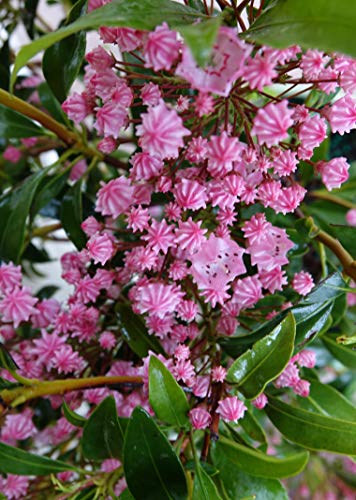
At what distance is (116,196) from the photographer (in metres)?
0.56

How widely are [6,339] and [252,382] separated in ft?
1.23

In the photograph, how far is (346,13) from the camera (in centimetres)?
38

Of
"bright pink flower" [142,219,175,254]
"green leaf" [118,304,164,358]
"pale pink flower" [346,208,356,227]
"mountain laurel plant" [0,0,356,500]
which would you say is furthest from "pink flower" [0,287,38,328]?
"pale pink flower" [346,208,356,227]

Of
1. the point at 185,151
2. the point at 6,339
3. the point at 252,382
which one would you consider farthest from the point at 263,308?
the point at 6,339

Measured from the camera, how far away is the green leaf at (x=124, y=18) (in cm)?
41

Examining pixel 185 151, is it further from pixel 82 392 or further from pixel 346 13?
pixel 82 392

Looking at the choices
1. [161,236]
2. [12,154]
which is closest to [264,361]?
[161,236]

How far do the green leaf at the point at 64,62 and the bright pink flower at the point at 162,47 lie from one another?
218mm

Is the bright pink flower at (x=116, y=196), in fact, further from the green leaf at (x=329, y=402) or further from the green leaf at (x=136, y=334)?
the green leaf at (x=329, y=402)

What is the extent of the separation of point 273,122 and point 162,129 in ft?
0.29

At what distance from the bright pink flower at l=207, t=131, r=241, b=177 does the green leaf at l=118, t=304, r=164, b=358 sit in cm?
24

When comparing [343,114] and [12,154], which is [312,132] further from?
[12,154]

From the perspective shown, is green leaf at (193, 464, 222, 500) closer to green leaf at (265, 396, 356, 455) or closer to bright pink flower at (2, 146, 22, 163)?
green leaf at (265, 396, 356, 455)

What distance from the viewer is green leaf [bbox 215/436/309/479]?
509 mm
